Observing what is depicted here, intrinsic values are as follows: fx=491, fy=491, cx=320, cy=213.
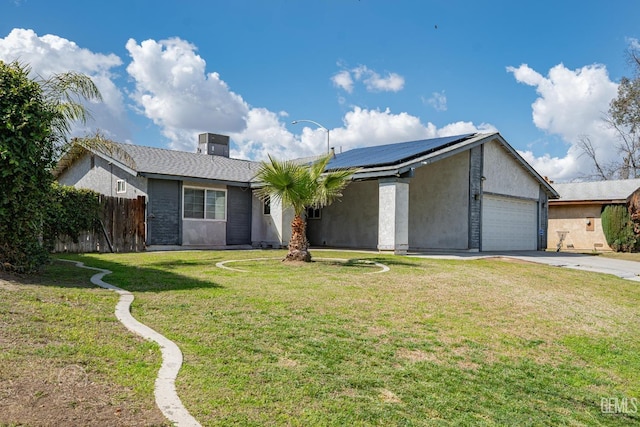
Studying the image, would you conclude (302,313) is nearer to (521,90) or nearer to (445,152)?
(445,152)

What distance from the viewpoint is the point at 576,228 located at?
28.3m

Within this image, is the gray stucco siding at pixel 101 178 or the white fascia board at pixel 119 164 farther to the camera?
the gray stucco siding at pixel 101 178

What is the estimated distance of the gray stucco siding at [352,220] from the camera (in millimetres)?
21984

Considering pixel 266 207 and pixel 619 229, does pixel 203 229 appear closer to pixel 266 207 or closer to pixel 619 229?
pixel 266 207

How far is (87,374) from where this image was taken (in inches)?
164

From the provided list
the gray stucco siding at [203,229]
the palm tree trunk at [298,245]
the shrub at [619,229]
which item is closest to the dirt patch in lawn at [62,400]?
the palm tree trunk at [298,245]

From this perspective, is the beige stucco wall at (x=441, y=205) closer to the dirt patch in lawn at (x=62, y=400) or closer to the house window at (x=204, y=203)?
the house window at (x=204, y=203)

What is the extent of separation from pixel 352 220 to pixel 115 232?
10.4 metres

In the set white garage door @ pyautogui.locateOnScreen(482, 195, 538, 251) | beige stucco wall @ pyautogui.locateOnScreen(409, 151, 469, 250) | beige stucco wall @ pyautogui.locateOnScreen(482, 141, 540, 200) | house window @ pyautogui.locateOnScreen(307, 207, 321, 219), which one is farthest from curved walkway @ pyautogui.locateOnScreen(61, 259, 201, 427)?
house window @ pyautogui.locateOnScreen(307, 207, 321, 219)

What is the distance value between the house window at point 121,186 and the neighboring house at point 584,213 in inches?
859

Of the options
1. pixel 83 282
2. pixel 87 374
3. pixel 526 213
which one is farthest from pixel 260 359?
pixel 526 213

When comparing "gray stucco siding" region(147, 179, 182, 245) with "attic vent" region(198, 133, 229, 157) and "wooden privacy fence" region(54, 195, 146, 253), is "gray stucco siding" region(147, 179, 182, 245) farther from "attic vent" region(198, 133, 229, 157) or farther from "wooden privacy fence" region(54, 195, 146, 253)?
"attic vent" region(198, 133, 229, 157)

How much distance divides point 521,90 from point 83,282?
21.1 m

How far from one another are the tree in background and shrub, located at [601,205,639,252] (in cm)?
2624
